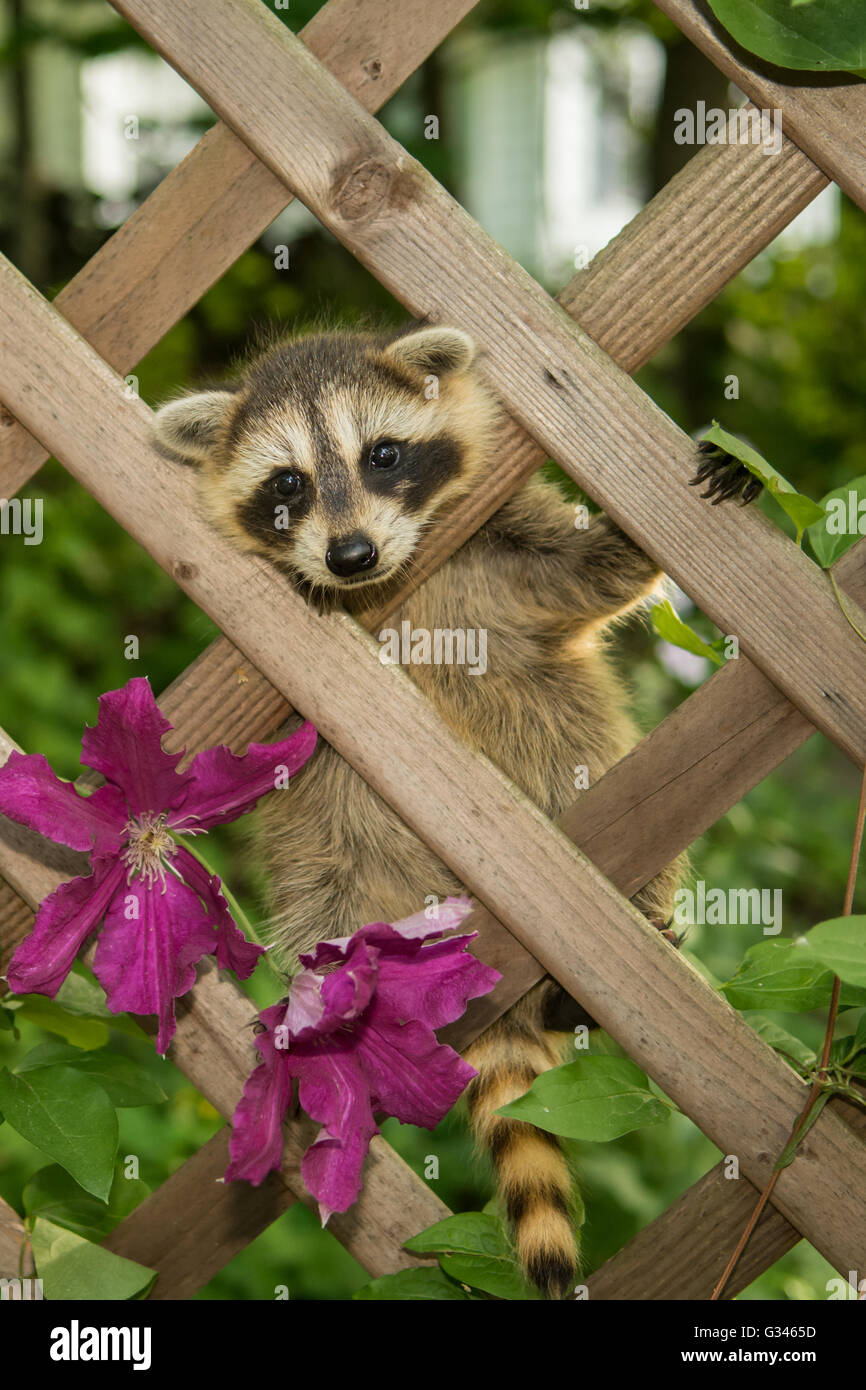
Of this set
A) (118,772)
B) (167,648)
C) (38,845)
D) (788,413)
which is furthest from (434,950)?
(788,413)

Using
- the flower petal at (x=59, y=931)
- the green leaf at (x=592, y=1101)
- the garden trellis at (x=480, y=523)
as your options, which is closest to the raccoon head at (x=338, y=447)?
the garden trellis at (x=480, y=523)

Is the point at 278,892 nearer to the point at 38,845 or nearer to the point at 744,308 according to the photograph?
the point at 38,845

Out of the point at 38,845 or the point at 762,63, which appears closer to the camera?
the point at 762,63

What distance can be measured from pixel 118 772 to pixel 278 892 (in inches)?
28.4

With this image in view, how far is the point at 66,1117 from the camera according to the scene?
5.57 feet

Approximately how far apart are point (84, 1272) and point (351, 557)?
106 cm

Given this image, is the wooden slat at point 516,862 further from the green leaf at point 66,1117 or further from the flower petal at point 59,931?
the green leaf at point 66,1117

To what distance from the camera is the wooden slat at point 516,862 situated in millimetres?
1744

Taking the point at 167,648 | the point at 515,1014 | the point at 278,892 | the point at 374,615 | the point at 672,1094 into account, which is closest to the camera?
the point at 672,1094

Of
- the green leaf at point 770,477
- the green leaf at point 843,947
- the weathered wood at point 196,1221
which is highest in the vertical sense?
the green leaf at point 770,477

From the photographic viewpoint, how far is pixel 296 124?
1651 millimetres

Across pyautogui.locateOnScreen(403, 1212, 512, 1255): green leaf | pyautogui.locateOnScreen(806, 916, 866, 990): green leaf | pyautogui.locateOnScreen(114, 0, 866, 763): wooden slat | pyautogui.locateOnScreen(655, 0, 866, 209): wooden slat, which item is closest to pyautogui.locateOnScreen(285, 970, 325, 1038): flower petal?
pyautogui.locateOnScreen(403, 1212, 512, 1255): green leaf

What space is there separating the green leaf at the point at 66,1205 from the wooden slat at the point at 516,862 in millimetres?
746

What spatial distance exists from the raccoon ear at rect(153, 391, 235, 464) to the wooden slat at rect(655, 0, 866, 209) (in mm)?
866
